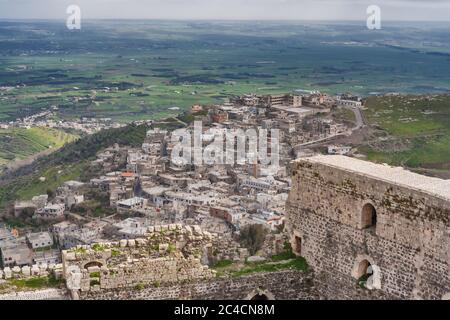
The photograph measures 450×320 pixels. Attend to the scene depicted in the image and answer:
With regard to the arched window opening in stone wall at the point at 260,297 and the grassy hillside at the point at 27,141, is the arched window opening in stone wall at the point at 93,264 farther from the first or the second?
the grassy hillside at the point at 27,141

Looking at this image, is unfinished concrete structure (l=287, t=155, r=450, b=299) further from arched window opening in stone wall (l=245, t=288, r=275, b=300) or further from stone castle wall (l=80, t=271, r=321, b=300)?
arched window opening in stone wall (l=245, t=288, r=275, b=300)

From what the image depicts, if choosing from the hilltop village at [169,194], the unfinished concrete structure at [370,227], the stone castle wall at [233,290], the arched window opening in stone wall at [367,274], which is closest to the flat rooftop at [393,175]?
the unfinished concrete structure at [370,227]

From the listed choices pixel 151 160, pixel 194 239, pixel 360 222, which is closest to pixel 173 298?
pixel 194 239

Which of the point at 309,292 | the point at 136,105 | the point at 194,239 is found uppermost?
the point at 194,239

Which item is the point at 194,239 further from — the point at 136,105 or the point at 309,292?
the point at 136,105

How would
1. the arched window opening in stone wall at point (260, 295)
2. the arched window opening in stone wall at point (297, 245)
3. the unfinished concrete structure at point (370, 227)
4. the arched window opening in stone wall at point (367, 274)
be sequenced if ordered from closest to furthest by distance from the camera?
the unfinished concrete structure at point (370, 227), the arched window opening in stone wall at point (367, 274), the arched window opening in stone wall at point (260, 295), the arched window opening in stone wall at point (297, 245)

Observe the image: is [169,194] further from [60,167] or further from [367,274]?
[367,274]

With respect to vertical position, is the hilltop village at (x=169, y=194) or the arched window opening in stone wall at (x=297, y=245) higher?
the arched window opening in stone wall at (x=297, y=245)
